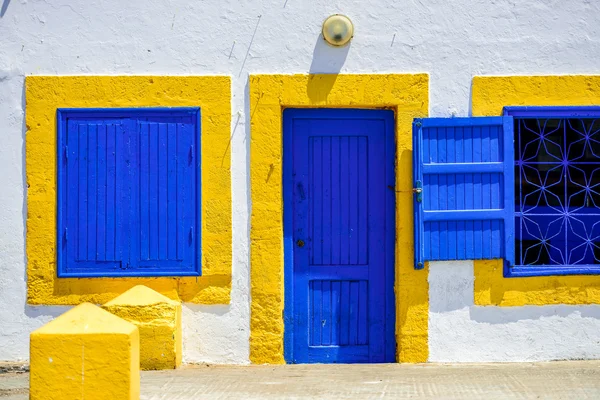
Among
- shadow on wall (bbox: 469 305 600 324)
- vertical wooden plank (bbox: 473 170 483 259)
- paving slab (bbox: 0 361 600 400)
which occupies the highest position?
vertical wooden plank (bbox: 473 170 483 259)

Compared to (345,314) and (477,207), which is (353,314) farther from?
(477,207)

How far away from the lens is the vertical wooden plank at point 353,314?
763cm

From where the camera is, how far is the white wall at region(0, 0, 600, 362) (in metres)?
7.49

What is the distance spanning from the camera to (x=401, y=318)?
24.6 ft

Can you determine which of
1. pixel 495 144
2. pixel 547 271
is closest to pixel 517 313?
pixel 547 271

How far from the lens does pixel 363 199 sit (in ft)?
25.0

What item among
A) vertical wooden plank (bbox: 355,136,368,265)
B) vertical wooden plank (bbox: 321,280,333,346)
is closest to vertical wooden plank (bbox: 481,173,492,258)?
vertical wooden plank (bbox: 355,136,368,265)

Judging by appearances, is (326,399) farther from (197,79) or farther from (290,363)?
(197,79)

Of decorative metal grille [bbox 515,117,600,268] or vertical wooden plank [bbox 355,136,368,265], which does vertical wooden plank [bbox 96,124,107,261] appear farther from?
decorative metal grille [bbox 515,117,600,268]

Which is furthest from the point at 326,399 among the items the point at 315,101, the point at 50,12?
the point at 50,12

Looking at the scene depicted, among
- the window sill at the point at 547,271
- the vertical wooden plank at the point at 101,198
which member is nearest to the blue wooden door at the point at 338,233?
the window sill at the point at 547,271

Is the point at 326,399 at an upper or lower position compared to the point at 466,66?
lower

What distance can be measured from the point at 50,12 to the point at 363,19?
246cm

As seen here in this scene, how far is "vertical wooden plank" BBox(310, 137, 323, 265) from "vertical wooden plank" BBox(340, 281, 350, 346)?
288 mm
